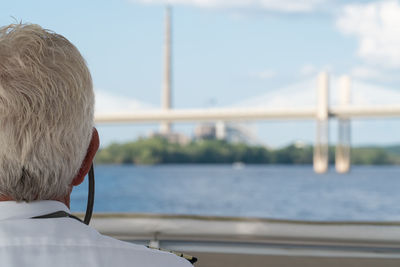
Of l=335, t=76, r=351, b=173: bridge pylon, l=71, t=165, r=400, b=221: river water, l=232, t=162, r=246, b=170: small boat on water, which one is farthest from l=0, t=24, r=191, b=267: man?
l=232, t=162, r=246, b=170: small boat on water

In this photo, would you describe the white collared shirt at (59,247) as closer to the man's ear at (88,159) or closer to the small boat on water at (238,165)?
the man's ear at (88,159)

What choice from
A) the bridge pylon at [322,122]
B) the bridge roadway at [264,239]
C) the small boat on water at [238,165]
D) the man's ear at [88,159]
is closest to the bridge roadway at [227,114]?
the bridge pylon at [322,122]

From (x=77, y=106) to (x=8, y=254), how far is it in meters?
0.10

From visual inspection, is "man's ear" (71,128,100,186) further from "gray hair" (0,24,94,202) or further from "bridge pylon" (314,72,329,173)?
"bridge pylon" (314,72,329,173)

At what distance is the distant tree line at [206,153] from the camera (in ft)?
85.8

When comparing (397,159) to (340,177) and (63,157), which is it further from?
(63,157)

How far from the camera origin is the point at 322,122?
16.5 meters

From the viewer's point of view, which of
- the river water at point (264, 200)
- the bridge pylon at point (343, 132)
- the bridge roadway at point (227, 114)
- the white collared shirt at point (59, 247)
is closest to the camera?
the white collared shirt at point (59, 247)

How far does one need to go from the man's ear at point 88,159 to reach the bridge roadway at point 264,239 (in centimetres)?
52

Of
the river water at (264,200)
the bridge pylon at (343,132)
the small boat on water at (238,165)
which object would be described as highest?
the bridge pylon at (343,132)

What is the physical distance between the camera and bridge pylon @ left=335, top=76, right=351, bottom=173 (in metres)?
17.9

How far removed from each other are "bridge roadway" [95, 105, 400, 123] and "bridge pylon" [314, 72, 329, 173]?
0.87 feet

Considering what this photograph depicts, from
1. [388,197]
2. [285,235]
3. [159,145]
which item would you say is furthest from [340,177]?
[285,235]

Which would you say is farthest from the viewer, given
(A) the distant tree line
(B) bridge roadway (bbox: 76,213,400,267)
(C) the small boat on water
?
(C) the small boat on water
